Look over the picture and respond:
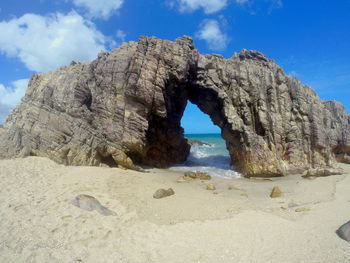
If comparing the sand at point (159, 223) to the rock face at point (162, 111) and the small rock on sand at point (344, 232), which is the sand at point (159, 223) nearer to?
the small rock on sand at point (344, 232)

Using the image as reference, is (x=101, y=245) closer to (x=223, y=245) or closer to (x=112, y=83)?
(x=223, y=245)

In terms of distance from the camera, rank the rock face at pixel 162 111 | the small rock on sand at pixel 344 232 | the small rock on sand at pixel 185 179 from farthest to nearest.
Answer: the rock face at pixel 162 111, the small rock on sand at pixel 185 179, the small rock on sand at pixel 344 232

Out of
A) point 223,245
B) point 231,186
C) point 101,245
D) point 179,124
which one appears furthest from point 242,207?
point 179,124

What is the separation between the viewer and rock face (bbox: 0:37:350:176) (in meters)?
15.7

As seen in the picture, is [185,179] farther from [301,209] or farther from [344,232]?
[344,232]

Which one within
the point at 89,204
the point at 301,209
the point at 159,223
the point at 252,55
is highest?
the point at 252,55

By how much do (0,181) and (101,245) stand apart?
723 cm

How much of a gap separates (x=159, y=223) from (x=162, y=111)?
38.1ft

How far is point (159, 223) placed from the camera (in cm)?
807

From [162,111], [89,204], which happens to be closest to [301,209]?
[89,204]

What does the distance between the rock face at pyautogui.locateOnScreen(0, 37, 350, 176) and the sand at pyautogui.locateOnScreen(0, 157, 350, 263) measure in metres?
3.92

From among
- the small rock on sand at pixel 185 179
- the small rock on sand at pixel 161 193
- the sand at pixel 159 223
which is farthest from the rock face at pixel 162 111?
the small rock on sand at pixel 161 193

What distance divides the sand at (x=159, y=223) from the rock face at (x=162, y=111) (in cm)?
392

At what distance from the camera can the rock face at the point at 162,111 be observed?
51.6ft
